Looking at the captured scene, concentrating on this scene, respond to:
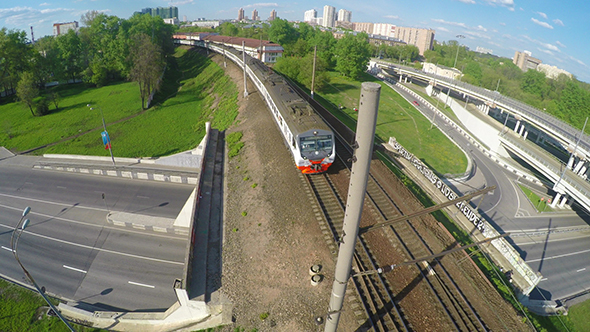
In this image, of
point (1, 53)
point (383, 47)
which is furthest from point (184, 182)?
point (383, 47)

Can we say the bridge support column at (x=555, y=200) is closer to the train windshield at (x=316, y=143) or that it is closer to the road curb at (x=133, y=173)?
the train windshield at (x=316, y=143)

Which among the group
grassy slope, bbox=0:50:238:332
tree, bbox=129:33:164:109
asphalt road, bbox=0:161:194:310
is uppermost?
tree, bbox=129:33:164:109

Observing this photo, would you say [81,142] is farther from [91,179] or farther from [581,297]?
[581,297]

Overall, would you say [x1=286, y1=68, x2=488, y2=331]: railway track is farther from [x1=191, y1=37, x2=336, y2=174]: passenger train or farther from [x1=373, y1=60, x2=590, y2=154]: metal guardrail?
[x1=373, y1=60, x2=590, y2=154]: metal guardrail

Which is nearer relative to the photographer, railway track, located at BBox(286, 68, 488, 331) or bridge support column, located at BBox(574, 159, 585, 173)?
railway track, located at BBox(286, 68, 488, 331)

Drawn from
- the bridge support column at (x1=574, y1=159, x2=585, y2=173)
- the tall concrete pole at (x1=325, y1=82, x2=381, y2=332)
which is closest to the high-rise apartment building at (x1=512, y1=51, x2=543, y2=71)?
the bridge support column at (x1=574, y1=159, x2=585, y2=173)
